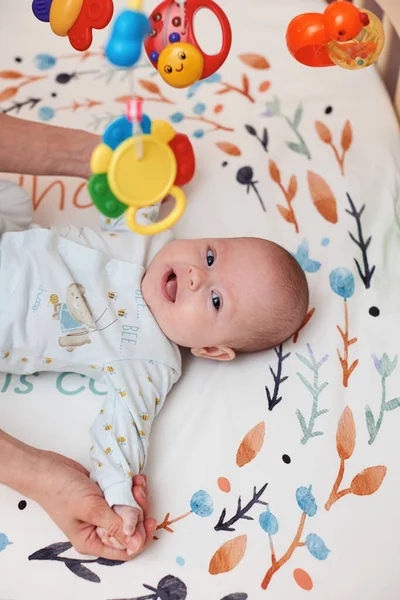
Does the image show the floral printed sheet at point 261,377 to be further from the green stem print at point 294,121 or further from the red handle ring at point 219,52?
the red handle ring at point 219,52

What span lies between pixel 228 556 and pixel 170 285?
462mm

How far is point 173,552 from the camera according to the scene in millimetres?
951

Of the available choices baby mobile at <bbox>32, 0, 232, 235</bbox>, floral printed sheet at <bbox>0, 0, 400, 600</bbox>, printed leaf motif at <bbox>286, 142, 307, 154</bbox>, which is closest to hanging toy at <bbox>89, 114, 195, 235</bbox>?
baby mobile at <bbox>32, 0, 232, 235</bbox>

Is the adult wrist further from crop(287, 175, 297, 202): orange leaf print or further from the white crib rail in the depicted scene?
the white crib rail

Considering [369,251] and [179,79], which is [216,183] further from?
[179,79]

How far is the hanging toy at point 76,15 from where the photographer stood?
79cm

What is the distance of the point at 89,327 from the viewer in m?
1.10

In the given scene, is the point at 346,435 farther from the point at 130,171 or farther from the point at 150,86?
the point at 150,86

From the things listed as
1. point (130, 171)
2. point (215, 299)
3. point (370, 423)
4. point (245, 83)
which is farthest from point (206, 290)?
point (245, 83)

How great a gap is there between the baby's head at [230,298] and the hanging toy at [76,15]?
417mm

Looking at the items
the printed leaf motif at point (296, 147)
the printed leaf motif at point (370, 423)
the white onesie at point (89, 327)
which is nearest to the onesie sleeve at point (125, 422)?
the white onesie at point (89, 327)

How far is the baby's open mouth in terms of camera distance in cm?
115

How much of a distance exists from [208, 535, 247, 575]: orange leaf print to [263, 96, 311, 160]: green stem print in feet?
2.70

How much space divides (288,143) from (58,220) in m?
0.53
